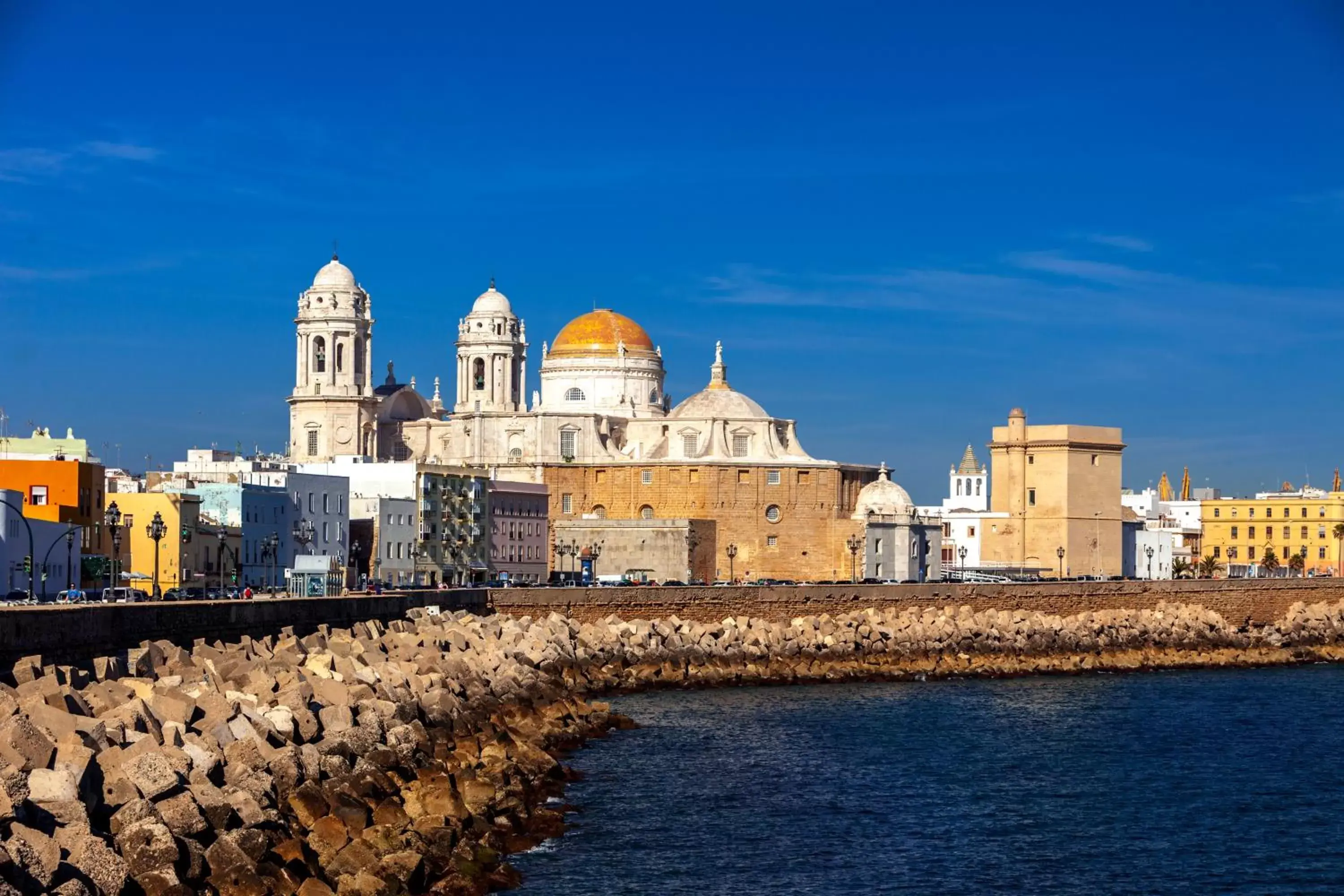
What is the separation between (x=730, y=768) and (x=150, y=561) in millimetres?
26055

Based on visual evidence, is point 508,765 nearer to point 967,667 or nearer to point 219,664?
point 219,664

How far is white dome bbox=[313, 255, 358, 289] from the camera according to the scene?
260 ft

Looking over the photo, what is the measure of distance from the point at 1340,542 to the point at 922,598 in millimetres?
45189

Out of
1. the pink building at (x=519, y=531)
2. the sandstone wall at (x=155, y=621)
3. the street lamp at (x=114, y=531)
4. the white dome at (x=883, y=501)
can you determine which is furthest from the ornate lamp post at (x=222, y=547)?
the white dome at (x=883, y=501)

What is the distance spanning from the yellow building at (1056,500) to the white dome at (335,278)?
93.4ft

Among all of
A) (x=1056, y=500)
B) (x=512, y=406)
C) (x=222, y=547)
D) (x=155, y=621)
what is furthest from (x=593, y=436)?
(x=155, y=621)

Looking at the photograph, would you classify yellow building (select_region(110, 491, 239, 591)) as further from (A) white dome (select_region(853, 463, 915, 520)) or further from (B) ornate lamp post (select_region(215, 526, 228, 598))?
(A) white dome (select_region(853, 463, 915, 520))

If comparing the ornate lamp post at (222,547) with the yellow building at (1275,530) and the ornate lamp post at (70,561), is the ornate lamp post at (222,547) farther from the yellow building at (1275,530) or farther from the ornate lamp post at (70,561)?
the yellow building at (1275,530)

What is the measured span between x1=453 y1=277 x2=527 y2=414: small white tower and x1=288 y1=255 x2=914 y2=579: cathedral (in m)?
0.07

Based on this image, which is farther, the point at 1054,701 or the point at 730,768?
the point at 1054,701

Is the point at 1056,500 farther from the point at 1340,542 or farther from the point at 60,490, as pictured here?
the point at 60,490

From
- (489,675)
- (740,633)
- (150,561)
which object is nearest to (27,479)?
(150,561)

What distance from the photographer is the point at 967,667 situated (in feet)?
160

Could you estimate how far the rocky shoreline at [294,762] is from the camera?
15.8m
